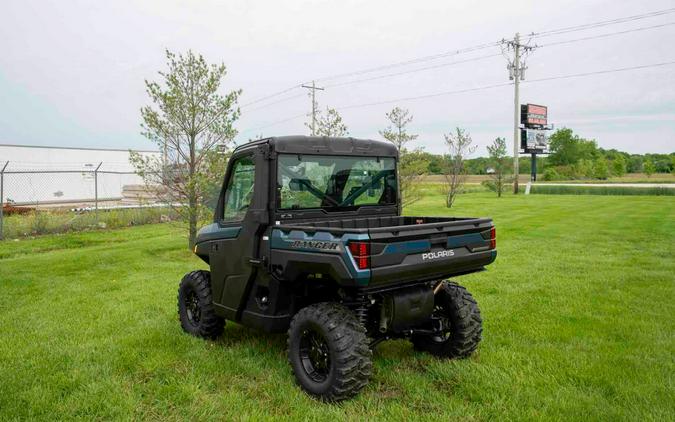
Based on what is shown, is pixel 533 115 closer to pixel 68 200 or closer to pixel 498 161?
pixel 498 161

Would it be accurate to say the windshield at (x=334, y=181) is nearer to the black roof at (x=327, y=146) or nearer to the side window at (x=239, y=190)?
the black roof at (x=327, y=146)

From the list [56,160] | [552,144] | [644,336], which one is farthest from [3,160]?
[552,144]

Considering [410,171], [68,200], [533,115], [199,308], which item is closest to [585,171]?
[533,115]

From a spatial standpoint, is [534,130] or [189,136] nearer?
[189,136]

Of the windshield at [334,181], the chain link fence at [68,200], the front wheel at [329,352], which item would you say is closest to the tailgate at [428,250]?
the front wheel at [329,352]

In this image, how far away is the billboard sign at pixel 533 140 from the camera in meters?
55.9

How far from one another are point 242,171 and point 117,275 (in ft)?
17.8

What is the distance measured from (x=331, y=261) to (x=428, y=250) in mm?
811

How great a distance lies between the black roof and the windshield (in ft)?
0.19

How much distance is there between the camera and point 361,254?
12.2ft

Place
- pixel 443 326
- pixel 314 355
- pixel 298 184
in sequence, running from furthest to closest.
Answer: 1. pixel 443 326
2. pixel 298 184
3. pixel 314 355

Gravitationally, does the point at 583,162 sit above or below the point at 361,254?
above

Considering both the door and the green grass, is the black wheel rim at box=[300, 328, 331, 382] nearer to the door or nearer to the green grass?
the door

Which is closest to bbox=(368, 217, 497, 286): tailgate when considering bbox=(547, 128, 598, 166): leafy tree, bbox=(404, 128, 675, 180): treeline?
bbox=(404, 128, 675, 180): treeline
